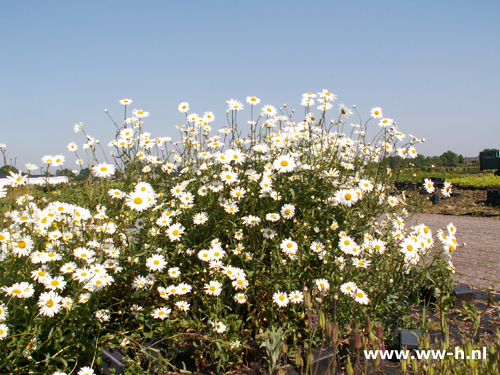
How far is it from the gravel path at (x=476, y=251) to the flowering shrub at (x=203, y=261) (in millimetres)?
565

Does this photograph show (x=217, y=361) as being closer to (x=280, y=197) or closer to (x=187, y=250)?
(x=187, y=250)

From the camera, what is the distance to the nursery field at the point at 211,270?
6.04ft

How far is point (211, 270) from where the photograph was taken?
2.24m

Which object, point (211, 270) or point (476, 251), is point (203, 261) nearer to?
point (211, 270)

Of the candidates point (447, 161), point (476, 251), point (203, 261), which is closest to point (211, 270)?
point (203, 261)

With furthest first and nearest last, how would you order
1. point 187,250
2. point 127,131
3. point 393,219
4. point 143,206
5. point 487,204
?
point 487,204, point 127,131, point 393,219, point 187,250, point 143,206

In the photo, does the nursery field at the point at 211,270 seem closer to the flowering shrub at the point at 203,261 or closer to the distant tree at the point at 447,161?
the flowering shrub at the point at 203,261

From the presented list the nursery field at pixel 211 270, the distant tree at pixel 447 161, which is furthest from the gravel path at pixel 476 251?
the distant tree at pixel 447 161

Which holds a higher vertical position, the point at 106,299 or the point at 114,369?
the point at 106,299

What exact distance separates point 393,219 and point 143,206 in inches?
72.0

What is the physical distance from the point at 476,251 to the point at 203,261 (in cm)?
364

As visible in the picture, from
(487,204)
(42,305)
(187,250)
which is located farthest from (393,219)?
(487,204)

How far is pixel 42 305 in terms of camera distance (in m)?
1.69

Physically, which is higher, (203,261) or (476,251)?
(203,261)
